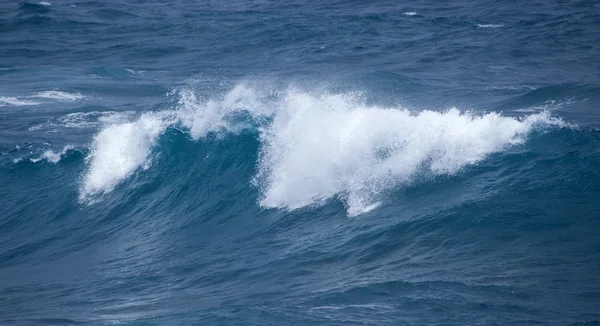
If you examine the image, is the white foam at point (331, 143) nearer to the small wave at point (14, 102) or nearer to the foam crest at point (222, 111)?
the foam crest at point (222, 111)

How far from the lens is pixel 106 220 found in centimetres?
2039

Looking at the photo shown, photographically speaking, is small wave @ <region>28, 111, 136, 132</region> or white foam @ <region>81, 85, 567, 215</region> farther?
small wave @ <region>28, 111, 136, 132</region>

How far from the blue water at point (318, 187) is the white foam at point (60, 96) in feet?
0.34

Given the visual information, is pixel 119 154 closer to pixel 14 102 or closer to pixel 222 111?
pixel 222 111

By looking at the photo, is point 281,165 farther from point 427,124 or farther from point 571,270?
point 571,270

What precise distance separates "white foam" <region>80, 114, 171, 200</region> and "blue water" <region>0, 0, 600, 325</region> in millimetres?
75

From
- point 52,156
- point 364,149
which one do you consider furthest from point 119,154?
point 364,149

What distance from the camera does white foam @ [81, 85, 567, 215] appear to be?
58.7ft

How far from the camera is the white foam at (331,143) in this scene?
58.7 feet

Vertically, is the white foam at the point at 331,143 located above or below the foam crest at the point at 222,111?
below

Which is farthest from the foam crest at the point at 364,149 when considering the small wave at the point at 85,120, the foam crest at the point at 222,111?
the small wave at the point at 85,120

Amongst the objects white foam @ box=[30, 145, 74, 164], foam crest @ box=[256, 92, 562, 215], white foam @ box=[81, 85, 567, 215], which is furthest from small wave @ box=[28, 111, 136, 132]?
foam crest @ box=[256, 92, 562, 215]

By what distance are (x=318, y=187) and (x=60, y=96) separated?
17.8m

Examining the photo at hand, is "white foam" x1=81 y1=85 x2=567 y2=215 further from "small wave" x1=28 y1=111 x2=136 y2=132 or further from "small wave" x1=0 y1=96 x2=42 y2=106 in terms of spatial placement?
"small wave" x1=0 y1=96 x2=42 y2=106
